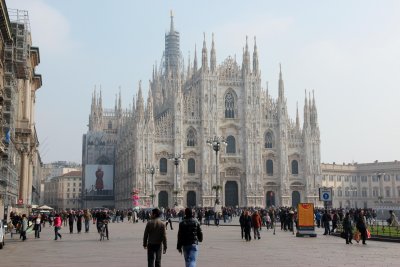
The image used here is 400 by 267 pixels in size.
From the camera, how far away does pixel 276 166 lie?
73.8m

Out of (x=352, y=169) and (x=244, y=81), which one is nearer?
(x=244, y=81)

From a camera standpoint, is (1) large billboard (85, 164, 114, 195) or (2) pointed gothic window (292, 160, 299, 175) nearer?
(2) pointed gothic window (292, 160, 299, 175)

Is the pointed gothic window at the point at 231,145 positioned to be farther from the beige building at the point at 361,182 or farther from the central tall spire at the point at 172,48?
the central tall spire at the point at 172,48

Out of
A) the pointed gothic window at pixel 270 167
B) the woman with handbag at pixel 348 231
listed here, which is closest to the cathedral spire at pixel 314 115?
the pointed gothic window at pixel 270 167

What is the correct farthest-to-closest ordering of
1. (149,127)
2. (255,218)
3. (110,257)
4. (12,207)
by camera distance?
(149,127) → (12,207) → (255,218) → (110,257)

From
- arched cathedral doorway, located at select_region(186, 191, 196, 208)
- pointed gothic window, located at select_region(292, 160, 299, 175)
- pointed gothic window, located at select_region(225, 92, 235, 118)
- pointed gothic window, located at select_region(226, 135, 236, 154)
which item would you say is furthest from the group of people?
pointed gothic window, located at select_region(292, 160, 299, 175)

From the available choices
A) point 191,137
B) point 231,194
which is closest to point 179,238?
point 191,137

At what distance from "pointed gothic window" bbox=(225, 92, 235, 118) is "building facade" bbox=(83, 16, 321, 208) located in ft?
0.43

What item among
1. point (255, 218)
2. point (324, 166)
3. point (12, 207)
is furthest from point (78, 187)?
point (255, 218)

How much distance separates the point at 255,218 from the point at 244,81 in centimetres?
5035

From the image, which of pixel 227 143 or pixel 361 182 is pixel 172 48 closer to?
Answer: pixel 227 143

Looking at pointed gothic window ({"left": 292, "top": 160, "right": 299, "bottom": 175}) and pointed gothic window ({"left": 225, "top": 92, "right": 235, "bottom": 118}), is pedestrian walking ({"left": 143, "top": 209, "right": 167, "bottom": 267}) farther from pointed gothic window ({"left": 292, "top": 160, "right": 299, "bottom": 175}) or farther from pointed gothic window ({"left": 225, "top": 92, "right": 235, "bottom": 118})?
pointed gothic window ({"left": 292, "top": 160, "right": 299, "bottom": 175})

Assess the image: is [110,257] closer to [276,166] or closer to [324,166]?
[276,166]

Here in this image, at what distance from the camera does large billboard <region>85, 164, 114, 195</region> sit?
3354 inches
